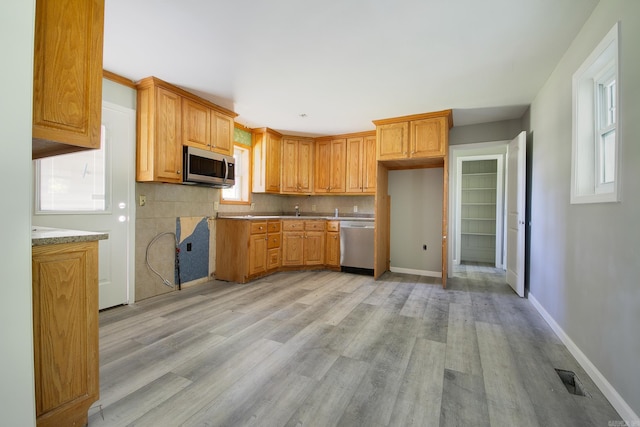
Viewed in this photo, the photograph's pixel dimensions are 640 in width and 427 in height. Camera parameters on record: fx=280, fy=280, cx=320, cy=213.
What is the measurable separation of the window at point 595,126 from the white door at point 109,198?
4.09 metres

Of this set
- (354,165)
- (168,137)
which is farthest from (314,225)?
(168,137)

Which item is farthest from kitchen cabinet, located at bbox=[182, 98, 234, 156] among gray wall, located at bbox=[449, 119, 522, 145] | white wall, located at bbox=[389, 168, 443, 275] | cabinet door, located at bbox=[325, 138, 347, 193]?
gray wall, located at bbox=[449, 119, 522, 145]

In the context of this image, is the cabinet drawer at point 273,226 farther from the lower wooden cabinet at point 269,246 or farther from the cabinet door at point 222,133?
the cabinet door at point 222,133

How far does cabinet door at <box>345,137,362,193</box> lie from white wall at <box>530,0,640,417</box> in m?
2.51

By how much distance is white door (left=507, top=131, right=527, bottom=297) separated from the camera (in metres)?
3.48

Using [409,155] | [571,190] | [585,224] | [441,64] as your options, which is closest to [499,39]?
[441,64]

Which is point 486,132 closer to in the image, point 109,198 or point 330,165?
point 330,165

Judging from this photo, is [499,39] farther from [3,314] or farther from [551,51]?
[3,314]

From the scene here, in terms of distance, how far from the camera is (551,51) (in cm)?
240

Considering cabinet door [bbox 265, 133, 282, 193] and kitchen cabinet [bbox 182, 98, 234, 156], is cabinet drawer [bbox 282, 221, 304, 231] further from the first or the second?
kitchen cabinet [bbox 182, 98, 234, 156]

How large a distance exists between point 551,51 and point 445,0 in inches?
51.3

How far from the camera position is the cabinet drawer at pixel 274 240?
4.38m

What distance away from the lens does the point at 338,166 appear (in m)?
5.07

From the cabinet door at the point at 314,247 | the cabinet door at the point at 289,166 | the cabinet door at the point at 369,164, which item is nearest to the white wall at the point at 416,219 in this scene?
the cabinet door at the point at 369,164
